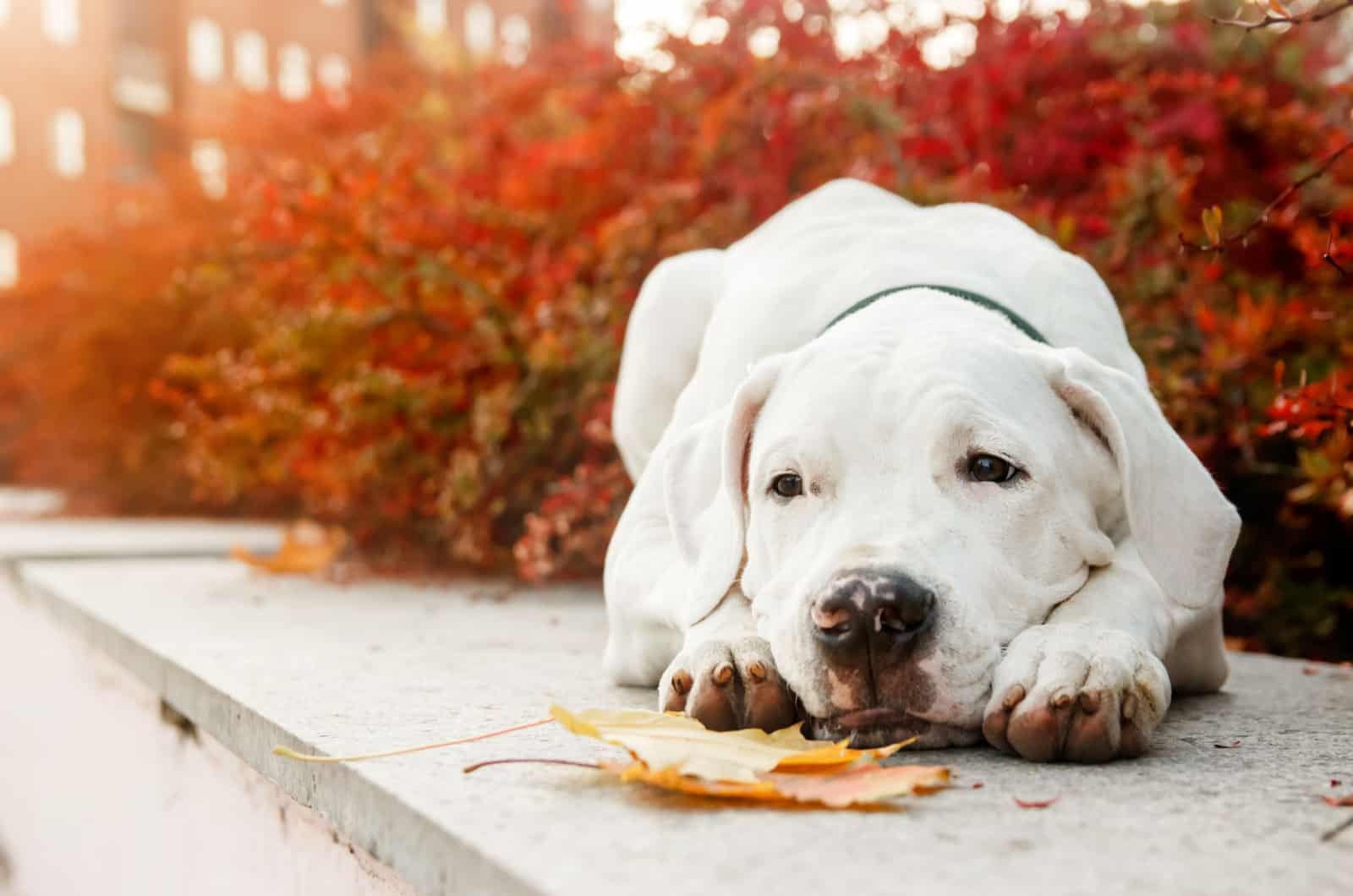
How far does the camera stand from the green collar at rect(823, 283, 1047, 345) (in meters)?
2.69

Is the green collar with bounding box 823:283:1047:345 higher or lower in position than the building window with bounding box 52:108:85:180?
lower

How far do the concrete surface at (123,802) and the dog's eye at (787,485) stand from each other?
0.87 metres

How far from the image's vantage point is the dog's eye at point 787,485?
2.29m

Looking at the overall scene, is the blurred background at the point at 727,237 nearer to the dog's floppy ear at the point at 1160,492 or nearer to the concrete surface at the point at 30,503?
the dog's floppy ear at the point at 1160,492

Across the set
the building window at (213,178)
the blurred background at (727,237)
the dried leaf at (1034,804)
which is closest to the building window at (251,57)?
the building window at (213,178)

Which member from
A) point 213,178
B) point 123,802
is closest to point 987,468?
point 123,802

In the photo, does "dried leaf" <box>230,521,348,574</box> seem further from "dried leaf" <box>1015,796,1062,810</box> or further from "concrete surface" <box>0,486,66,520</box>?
"concrete surface" <box>0,486,66,520</box>

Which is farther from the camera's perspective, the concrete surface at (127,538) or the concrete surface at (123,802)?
the concrete surface at (127,538)

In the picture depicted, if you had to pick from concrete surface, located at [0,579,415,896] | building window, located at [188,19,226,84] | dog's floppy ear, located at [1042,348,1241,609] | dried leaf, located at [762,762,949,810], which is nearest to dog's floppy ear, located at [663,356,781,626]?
dog's floppy ear, located at [1042,348,1241,609]

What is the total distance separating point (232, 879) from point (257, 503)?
7.58m

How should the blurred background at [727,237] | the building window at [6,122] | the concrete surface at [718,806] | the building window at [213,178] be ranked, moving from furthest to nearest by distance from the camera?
1. the building window at [6,122]
2. the building window at [213,178]
3. the blurred background at [727,237]
4. the concrete surface at [718,806]

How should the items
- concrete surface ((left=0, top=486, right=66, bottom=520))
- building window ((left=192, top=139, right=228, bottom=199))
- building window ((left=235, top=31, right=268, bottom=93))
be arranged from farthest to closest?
building window ((left=235, top=31, right=268, bottom=93)) < building window ((left=192, top=139, right=228, bottom=199)) < concrete surface ((left=0, top=486, right=66, bottom=520))

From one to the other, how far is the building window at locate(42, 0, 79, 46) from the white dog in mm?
27154

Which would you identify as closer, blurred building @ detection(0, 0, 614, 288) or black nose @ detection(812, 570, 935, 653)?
black nose @ detection(812, 570, 935, 653)
